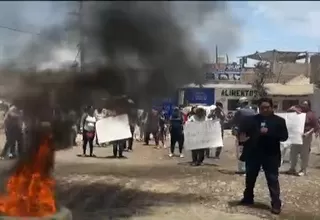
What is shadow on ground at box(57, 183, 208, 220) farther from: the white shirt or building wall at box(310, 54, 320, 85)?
building wall at box(310, 54, 320, 85)

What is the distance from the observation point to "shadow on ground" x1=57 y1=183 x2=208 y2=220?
285 inches

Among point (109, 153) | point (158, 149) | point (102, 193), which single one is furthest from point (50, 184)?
point (158, 149)

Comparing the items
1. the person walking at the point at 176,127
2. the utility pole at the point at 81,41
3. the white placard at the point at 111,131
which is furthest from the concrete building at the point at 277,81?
the utility pole at the point at 81,41

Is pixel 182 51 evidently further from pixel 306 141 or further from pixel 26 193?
pixel 306 141

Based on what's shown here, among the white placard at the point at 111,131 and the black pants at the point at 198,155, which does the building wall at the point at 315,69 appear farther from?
the white placard at the point at 111,131

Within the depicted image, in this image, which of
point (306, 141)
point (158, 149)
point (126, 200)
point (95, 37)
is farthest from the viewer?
point (158, 149)

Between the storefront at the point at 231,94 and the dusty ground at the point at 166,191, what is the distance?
14266 mm

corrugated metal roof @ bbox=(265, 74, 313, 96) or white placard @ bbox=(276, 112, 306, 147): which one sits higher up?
corrugated metal roof @ bbox=(265, 74, 313, 96)

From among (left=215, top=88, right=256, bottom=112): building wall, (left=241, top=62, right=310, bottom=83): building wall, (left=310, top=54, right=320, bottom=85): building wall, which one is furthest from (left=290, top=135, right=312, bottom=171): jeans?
(left=241, top=62, right=310, bottom=83): building wall

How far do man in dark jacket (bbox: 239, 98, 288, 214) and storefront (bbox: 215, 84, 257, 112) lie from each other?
17846mm

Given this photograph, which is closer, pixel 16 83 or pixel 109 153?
pixel 16 83

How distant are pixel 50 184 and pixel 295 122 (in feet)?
19.1

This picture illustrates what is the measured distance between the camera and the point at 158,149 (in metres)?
16.6

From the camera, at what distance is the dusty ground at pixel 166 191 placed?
24.2ft
